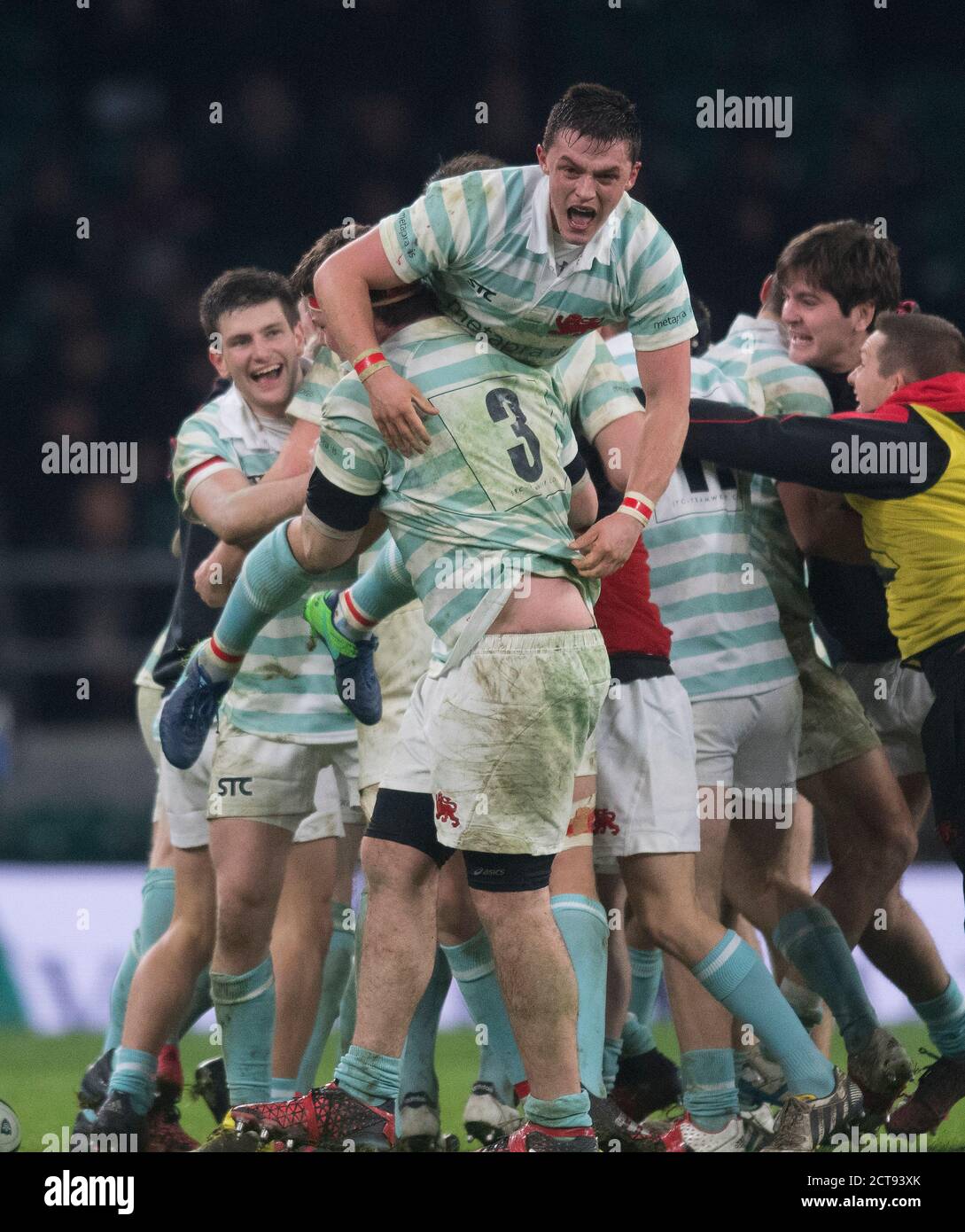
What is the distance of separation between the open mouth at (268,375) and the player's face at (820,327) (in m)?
1.23

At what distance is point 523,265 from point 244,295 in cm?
145

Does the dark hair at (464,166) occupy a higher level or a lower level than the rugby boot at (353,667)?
higher

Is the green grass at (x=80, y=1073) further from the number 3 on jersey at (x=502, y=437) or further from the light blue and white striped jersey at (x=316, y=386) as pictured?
the number 3 on jersey at (x=502, y=437)

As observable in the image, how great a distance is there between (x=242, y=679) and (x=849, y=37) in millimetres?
7887

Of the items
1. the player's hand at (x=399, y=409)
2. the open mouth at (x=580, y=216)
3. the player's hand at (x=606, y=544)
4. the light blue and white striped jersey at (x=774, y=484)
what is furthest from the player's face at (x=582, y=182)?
the light blue and white striped jersey at (x=774, y=484)

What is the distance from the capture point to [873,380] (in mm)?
4055

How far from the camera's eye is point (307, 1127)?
312 centimetres

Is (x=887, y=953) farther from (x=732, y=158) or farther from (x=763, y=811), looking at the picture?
(x=732, y=158)

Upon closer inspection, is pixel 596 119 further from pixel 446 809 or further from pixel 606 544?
pixel 446 809

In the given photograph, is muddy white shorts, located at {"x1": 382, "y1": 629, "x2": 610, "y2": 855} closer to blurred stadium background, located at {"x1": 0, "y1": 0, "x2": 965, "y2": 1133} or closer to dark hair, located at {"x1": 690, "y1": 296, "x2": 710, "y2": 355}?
dark hair, located at {"x1": 690, "y1": 296, "x2": 710, "y2": 355}

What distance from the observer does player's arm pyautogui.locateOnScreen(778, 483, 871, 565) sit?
13.7 ft

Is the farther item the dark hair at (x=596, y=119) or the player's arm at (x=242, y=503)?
the player's arm at (x=242, y=503)

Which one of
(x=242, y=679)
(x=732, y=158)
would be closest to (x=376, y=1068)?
(x=242, y=679)

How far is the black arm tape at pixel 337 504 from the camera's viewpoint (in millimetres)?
3217
